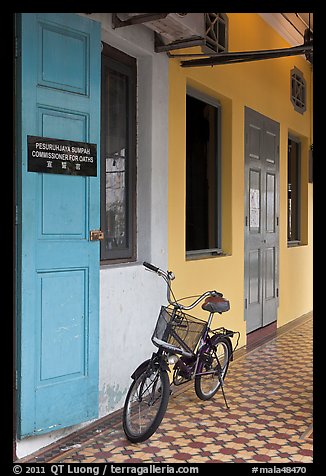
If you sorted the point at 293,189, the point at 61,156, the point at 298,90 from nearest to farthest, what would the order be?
the point at 61,156, the point at 298,90, the point at 293,189

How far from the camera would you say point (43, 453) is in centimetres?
354

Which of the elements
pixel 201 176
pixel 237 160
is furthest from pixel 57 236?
pixel 237 160

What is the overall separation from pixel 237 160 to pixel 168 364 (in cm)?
314

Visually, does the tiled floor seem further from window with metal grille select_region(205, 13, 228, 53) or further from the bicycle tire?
window with metal grille select_region(205, 13, 228, 53)

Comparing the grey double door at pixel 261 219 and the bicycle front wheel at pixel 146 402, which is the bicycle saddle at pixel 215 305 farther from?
the grey double door at pixel 261 219

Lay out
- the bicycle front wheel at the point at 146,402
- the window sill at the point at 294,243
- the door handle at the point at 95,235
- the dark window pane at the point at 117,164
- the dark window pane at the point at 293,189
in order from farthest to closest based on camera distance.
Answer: the dark window pane at the point at 293,189
the window sill at the point at 294,243
the dark window pane at the point at 117,164
the door handle at the point at 95,235
the bicycle front wheel at the point at 146,402

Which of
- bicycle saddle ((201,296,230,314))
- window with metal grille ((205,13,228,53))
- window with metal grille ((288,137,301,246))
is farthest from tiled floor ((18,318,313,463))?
window with metal grille ((288,137,301,246))

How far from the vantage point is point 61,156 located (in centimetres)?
356

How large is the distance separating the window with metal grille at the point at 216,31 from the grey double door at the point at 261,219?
1015mm

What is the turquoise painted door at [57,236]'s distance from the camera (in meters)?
3.36

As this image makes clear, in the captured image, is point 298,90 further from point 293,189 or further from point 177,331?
point 177,331

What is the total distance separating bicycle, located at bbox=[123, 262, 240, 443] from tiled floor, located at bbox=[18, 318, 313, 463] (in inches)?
5.2

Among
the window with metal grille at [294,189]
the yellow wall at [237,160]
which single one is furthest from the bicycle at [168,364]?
the window with metal grille at [294,189]

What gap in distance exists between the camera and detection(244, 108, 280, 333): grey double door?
6754 millimetres
